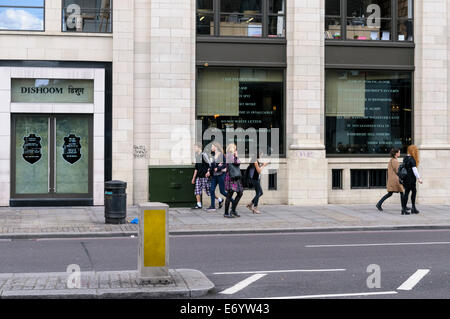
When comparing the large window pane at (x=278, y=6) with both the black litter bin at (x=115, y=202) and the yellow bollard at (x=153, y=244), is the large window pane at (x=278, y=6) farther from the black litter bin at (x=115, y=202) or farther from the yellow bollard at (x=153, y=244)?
the yellow bollard at (x=153, y=244)

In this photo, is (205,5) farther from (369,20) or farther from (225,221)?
(225,221)

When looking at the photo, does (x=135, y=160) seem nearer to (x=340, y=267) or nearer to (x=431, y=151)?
(x=431, y=151)

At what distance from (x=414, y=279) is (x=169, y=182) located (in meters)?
10.3

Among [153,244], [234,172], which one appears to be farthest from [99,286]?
[234,172]

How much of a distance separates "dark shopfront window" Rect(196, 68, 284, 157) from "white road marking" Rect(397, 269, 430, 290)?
36.3 ft

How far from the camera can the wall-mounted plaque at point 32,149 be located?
19.1 metres

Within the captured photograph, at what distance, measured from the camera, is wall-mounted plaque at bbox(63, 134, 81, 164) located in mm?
19328

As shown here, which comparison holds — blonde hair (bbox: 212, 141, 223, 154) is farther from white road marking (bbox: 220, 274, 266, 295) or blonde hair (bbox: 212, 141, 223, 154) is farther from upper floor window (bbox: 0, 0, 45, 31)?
white road marking (bbox: 220, 274, 266, 295)

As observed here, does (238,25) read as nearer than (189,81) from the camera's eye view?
No

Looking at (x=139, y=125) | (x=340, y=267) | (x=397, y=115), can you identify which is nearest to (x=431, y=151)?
(x=397, y=115)

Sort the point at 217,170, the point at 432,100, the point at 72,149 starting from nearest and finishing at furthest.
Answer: the point at 217,170
the point at 72,149
the point at 432,100

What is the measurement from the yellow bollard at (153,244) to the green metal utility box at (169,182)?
9.82 meters

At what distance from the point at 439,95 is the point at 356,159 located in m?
3.31

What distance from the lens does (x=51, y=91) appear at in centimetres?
1922
